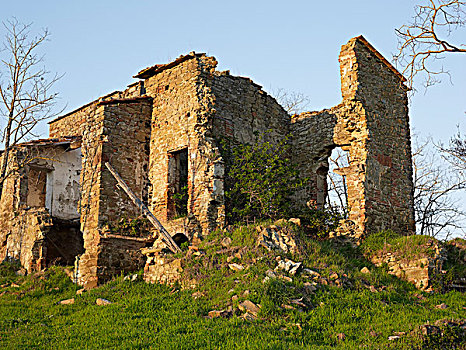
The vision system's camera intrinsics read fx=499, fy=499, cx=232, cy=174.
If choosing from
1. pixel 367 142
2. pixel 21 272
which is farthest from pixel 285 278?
pixel 21 272

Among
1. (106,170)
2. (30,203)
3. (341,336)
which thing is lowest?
(341,336)

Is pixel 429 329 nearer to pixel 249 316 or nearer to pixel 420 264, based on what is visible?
pixel 249 316

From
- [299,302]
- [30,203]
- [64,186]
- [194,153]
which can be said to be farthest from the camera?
[64,186]

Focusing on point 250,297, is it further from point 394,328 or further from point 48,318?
point 48,318

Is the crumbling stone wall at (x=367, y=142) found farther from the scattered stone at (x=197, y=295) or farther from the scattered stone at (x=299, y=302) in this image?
the scattered stone at (x=197, y=295)

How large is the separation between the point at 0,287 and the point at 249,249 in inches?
301

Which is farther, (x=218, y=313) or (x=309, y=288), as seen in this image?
(x=309, y=288)

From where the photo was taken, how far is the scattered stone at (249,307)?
8.46 meters

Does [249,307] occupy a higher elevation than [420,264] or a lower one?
lower

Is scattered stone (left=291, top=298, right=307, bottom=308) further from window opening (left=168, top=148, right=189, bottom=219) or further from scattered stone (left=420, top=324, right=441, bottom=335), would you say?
window opening (left=168, top=148, right=189, bottom=219)

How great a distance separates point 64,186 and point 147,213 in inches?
230

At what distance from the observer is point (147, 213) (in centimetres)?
1319

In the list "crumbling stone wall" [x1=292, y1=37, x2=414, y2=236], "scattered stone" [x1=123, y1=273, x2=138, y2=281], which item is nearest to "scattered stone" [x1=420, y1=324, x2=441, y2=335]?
"crumbling stone wall" [x1=292, y1=37, x2=414, y2=236]

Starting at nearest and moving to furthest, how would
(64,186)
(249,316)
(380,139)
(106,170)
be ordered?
(249,316) < (106,170) < (380,139) < (64,186)
